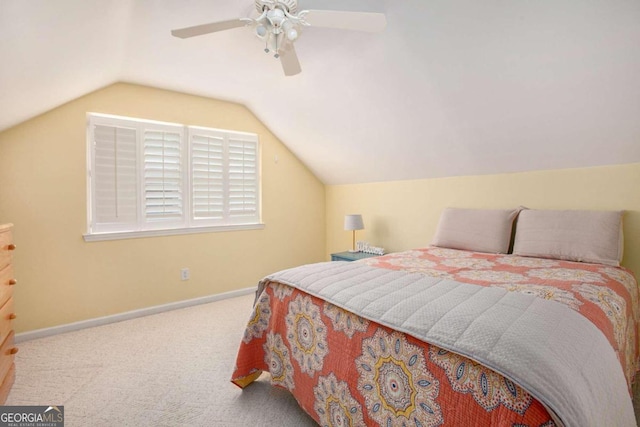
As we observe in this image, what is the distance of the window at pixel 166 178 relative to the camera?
2.93 m

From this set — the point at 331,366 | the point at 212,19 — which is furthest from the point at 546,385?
the point at 212,19

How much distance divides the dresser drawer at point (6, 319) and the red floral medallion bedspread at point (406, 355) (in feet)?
4.32

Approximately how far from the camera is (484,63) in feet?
6.62

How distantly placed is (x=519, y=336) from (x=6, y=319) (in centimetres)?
260

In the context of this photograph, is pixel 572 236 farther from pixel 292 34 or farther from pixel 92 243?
pixel 92 243

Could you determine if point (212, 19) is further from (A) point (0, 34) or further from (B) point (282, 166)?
(B) point (282, 166)

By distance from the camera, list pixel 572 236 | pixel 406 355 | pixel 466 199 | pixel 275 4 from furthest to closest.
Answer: pixel 466 199 < pixel 572 236 < pixel 275 4 < pixel 406 355

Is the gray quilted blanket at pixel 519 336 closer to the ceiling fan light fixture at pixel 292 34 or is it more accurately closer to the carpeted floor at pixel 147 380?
the carpeted floor at pixel 147 380

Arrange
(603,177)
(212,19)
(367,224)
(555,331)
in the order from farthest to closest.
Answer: (367,224) → (603,177) → (212,19) → (555,331)

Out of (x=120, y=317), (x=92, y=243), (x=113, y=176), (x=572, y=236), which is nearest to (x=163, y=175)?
(x=113, y=176)

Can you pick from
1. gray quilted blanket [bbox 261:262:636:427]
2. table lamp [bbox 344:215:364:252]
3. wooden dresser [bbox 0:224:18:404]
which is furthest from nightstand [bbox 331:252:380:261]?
wooden dresser [bbox 0:224:18:404]

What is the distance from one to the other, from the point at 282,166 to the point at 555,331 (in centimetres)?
352

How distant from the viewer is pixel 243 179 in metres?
3.83

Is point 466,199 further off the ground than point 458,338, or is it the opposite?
point 466,199
